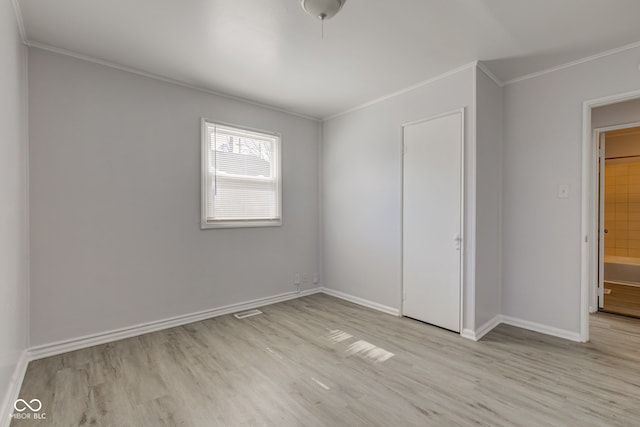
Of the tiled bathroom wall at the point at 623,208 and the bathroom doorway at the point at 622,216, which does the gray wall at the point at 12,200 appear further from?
the tiled bathroom wall at the point at 623,208

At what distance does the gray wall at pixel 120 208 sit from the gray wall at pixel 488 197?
2571mm

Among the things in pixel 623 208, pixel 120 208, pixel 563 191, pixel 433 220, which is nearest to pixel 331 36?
pixel 433 220

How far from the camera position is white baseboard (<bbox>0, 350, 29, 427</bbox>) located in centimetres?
172

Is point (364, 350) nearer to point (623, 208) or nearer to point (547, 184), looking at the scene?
point (547, 184)

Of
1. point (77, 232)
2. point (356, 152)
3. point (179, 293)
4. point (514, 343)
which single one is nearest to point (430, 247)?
point (514, 343)

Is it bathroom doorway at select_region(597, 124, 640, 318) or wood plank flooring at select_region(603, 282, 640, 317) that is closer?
wood plank flooring at select_region(603, 282, 640, 317)

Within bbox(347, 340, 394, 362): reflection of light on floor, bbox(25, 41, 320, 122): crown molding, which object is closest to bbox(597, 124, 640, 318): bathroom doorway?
bbox(347, 340, 394, 362): reflection of light on floor

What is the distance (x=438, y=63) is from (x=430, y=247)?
6.06 ft

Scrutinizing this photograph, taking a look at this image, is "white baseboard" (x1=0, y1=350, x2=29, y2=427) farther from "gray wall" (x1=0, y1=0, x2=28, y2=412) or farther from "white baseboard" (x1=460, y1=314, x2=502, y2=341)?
"white baseboard" (x1=460, y1=314, x2=502, y2=341)

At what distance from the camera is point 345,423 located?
69.7 inches

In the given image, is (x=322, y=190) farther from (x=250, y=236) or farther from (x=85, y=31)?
(x=85, y=31)

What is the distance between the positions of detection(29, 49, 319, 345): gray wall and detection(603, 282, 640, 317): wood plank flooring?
4408 millimetres

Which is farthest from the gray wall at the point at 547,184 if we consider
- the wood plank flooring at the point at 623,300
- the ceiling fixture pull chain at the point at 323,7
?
the ceiling fixture pull chain at the point at 323,7

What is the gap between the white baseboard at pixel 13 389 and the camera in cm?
172
